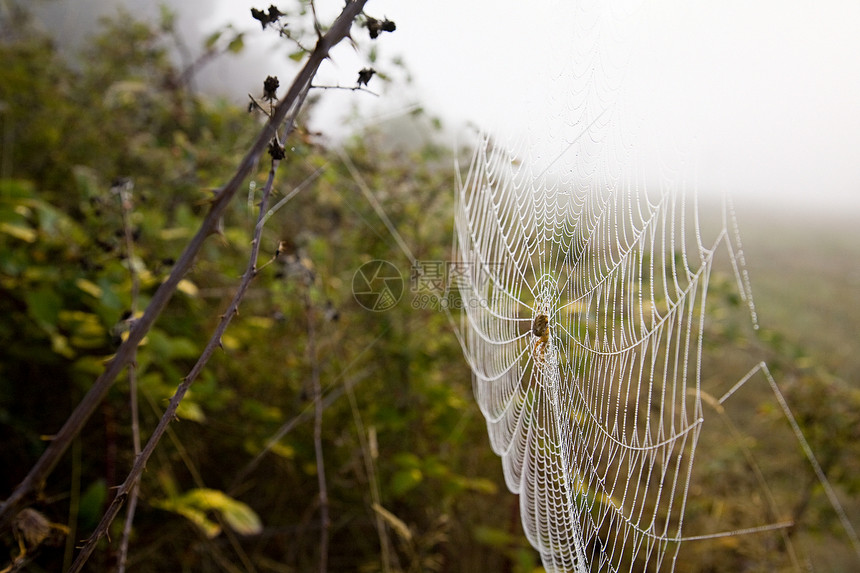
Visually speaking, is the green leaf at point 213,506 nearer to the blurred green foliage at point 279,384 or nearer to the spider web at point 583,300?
the blurred green foliage at point 279,384

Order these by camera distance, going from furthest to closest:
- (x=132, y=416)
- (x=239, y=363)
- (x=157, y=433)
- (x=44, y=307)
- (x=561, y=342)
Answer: (x=239, y=363) < (x=44, y=307) < (x=561, y=342) < (x=132, y=416) < (x=157, y=433)

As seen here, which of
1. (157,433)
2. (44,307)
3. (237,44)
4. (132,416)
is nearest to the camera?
(157,433)

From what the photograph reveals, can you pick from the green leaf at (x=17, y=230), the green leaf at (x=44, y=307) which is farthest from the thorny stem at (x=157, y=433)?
the green leaf at (x=17, y=230)

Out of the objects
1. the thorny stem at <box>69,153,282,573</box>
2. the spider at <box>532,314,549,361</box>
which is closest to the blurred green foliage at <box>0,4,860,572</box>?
the spider at <box>532,314,549,361</box>

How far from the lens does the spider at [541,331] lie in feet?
3.28

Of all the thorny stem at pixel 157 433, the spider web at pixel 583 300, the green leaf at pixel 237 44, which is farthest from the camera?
the green leaf at pixel 237 44

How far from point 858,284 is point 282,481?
4459 millimetres

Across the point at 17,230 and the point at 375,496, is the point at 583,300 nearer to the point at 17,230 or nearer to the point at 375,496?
the point at 375,496

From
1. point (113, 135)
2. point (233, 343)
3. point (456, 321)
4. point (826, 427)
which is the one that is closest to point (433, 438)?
point (456, 321)

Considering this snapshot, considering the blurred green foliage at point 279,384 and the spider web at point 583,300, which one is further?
the blurred green foliage at point 279,384

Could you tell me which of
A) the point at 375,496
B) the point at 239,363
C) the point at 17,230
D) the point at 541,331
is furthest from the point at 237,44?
the point at 239,363

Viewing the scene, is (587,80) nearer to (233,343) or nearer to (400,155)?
(233,343)

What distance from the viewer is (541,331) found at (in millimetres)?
1007

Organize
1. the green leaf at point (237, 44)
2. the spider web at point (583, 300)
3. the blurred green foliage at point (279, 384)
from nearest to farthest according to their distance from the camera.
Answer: the spider web at point (583, 300)
the green leaf at point (237, 44)
the blurred green foliage at point (279, 384)
